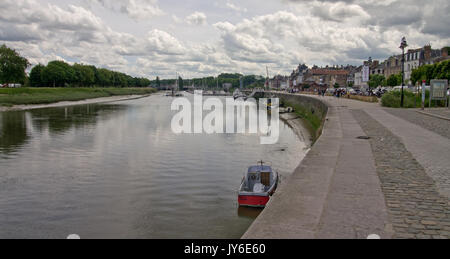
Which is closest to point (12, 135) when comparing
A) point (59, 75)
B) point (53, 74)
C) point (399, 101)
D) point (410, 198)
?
point (410, 198)

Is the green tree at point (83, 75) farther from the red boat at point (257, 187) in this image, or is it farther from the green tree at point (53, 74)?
the red boat at point (257, 187)

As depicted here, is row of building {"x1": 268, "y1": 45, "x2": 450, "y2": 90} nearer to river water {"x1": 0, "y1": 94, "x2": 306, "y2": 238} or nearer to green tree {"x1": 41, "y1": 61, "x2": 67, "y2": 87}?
river water {"x1": 0, "y1": 94, "x2": 306, "y2": 238}

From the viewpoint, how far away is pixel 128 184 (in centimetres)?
1766

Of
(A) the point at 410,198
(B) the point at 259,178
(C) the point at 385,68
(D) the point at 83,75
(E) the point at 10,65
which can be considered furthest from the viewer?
(D) the point at 83,75

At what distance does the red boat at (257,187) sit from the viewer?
13.7m

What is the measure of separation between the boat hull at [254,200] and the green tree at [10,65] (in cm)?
8488

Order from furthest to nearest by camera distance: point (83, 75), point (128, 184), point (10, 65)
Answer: point (83, 75), point (10, 65), point (128, 184)

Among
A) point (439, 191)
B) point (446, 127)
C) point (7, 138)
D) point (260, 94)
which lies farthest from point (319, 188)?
A: point (260, 94)

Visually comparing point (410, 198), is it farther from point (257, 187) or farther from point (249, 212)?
point (257, 187)

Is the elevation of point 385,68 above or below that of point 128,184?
above

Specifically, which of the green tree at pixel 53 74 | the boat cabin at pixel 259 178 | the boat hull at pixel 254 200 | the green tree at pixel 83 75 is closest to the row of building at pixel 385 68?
the boat cabin at pixel 259 178

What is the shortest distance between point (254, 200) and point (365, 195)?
547cm

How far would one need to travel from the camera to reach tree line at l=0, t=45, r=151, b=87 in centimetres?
8319
